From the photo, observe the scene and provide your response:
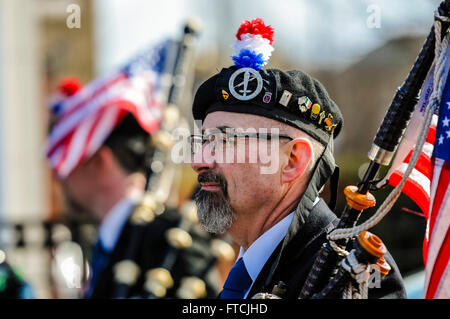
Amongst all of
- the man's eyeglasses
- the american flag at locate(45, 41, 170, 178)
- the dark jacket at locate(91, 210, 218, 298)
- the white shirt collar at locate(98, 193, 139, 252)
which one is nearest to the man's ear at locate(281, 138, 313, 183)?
the man's eyeglasses

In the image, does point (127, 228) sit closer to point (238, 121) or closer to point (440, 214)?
point (238, 121)

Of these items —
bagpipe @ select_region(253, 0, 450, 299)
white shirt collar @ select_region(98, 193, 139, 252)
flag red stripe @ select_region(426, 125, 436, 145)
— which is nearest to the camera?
bagpipe @ select_region(253, 0, 450, 299)

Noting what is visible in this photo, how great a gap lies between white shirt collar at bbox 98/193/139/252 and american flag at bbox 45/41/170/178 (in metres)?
0.49

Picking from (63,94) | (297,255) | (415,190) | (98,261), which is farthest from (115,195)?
A: (415,190)

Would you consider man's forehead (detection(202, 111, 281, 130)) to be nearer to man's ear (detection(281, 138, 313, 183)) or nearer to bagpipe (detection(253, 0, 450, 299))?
man's ear (detection(281, 138, 313, 183))

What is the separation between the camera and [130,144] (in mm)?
5180

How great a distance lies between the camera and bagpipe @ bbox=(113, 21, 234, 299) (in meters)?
4.51

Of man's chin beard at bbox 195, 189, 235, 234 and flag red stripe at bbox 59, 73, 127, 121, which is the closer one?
man's chin beard at bbox 195, 189, 235, 234

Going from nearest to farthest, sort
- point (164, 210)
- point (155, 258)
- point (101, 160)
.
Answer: point (155, 258) → point (164, 210) → point (101, 160)

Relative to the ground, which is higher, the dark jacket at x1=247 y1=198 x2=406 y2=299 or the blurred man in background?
the dark jacket at x1=247 y1=198 x2=406 y2=299

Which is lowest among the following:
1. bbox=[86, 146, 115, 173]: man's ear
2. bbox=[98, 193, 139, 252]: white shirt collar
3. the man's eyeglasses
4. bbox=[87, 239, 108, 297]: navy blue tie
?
bbox=[87, 239, 108, 297]: navy blue tie

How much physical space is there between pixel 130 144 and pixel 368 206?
10.8ft

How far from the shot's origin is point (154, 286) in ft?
14.6
